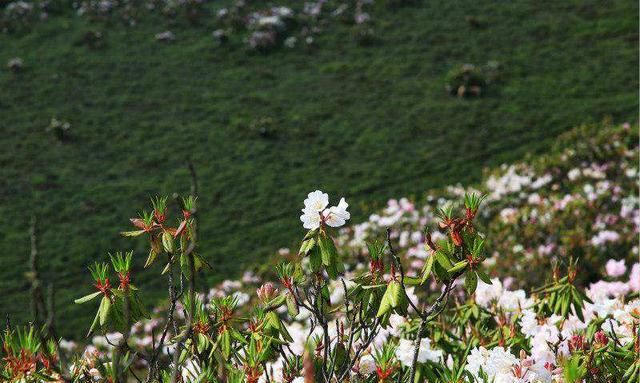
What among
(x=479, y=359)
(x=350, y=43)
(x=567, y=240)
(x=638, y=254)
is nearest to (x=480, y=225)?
(x=567, y=240)

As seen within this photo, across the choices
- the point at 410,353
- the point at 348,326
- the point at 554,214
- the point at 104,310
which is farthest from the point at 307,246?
the point at 554,214

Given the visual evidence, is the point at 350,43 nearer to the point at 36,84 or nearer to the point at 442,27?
the point at 442,27

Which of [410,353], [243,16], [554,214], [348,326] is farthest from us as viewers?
[243,16]

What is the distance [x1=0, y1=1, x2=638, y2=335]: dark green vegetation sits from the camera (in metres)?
9.41

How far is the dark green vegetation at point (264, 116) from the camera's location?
9414 millimetres

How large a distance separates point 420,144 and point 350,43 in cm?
481

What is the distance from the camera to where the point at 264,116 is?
471 inches

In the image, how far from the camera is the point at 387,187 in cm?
995

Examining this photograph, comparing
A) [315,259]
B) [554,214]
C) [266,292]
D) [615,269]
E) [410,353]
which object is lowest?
A: [554,214]

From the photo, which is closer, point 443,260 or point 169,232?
point 443,260

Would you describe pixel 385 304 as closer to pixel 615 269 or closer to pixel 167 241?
pixel 167 241

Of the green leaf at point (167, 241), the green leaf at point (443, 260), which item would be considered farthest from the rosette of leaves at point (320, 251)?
the green leaf at point (167, 241)

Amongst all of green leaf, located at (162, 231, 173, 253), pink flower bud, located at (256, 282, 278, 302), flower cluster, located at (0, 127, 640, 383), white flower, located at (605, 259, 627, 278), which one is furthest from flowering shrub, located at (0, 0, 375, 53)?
green leaf, located at (162, 231, 173, 253)

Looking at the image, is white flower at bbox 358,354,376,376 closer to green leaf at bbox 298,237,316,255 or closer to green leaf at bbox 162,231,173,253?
green leaf at bbox 298,237,316,255
